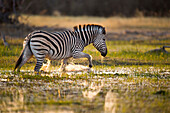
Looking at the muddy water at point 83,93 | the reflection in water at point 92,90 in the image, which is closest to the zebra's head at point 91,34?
the muddy water at point 83,93

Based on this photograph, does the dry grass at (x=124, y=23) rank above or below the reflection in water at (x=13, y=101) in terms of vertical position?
above

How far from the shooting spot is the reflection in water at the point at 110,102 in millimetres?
5448

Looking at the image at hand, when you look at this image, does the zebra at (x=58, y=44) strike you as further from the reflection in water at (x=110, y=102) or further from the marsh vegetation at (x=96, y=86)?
the reflection in water at (x=110, y=102)

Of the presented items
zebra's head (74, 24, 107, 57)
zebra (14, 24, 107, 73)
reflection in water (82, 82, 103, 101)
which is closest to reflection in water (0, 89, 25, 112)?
reflection in water (82, 82, 103, 101)

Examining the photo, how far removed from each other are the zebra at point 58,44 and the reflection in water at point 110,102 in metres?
2.68

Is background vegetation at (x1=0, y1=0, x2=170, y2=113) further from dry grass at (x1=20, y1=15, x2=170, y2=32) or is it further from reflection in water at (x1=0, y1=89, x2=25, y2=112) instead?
dry grass at (x1=20, y1=15, x2=170, y2=32)

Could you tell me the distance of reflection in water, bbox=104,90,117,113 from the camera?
545 cm

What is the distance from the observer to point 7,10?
20.0 meters

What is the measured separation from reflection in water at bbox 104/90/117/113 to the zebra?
2680 mm

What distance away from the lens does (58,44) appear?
9.15 meters

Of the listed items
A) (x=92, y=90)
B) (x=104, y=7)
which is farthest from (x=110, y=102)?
(x=104, y=7)

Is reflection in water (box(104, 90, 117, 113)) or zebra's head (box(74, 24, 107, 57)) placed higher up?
zebra's head (box(74, 24, 107, 57))

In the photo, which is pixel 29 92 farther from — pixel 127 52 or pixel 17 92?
pixel 127 52

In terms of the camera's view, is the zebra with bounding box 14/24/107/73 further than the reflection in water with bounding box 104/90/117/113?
Yes
